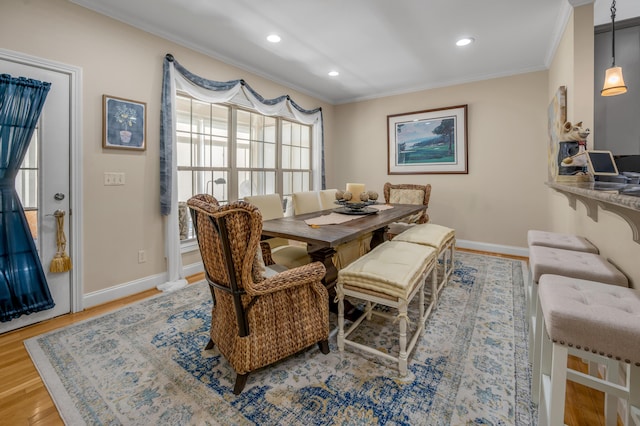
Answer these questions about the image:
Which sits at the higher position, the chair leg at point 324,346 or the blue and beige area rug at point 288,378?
the chair leg at point 324,346

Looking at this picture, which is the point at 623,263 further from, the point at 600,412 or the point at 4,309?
the point at 4,309

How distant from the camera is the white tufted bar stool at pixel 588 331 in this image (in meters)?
0.86

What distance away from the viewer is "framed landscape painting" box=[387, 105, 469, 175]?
4426mm

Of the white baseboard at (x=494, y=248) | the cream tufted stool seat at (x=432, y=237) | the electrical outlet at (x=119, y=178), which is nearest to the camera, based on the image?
the cream tufted stool seat at (x=432, y=237)

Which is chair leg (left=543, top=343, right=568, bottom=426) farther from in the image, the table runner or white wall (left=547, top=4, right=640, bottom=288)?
the table runner

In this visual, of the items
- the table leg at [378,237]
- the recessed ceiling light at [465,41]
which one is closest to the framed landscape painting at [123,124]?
the table leg at [378,237]

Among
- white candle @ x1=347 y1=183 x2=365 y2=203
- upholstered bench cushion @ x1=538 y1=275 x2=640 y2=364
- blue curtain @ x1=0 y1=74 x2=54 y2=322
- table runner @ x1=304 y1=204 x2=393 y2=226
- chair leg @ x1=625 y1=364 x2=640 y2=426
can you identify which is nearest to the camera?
upholstered bench cushion @ x1=538 y1=275 x2=640 y2=364

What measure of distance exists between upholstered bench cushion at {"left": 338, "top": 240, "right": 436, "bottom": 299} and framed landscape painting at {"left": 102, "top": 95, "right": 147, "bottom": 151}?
2317 millimetres

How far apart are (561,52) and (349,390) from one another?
3.73 meters

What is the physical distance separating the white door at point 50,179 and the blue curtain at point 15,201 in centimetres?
8

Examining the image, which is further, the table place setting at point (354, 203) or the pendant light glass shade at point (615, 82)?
the table place setting at point (354, 203)

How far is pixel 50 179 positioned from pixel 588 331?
3.31 metres

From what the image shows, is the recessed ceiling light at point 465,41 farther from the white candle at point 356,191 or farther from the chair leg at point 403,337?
the chair leg at point 403,337

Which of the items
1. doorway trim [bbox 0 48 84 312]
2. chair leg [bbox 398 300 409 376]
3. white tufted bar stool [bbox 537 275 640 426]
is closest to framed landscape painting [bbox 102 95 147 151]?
doorway trim [bbox 0 48 84 312]
